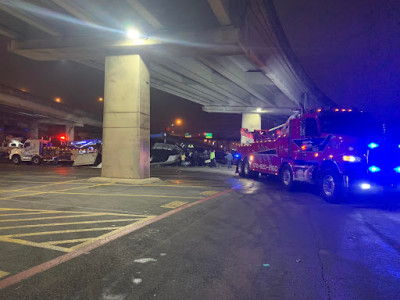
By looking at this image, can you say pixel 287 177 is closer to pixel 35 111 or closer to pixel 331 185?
pixel 331 185

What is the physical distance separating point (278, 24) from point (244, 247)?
15439mm

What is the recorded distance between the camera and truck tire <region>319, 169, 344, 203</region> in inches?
383

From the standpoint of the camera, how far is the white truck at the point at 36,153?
87.6 feet

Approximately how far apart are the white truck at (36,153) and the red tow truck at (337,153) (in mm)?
21263

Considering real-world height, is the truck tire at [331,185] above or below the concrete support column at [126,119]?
below

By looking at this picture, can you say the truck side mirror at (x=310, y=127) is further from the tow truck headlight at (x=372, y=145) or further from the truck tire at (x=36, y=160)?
the truck tire at (x=36, y=160)

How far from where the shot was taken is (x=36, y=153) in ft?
87.5

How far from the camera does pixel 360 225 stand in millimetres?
7031

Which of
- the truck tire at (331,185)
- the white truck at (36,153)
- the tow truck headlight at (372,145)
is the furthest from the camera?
the white truck at (36,153)

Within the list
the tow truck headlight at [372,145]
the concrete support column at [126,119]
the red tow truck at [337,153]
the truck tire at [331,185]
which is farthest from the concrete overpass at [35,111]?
the tow truck headlight at [372,145]

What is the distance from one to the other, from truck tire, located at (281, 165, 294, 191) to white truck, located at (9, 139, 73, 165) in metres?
21.6

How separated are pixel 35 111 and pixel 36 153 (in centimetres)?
2122

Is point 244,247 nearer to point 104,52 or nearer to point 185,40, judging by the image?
point 185,40

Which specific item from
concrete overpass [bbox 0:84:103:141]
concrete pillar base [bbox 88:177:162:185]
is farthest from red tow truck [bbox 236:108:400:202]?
concrete overpass [bbox 0:84:103:141]
